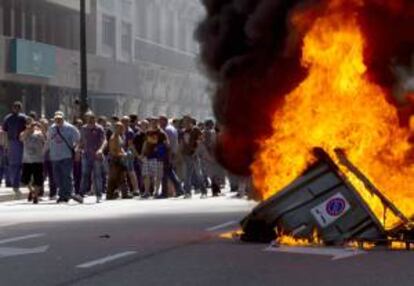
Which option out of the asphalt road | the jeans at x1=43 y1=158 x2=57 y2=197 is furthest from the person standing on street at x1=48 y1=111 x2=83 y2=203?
the asphalt road

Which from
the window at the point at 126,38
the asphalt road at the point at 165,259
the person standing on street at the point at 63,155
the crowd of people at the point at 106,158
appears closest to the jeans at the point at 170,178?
the crowd of people at the point at 106,158

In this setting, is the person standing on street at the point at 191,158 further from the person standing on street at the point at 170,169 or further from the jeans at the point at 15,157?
the jeans at the point at 15,157

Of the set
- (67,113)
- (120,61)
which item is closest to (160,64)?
(120,61)

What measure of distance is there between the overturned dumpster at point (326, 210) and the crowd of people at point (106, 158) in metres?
9.54

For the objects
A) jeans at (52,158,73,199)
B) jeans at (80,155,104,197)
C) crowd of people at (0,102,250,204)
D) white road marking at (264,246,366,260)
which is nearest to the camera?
white road marking at (264,246,366,260)

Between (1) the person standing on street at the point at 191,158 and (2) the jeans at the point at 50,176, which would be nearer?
(2) the jeans at the point at 50,176

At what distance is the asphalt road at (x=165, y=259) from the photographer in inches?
337

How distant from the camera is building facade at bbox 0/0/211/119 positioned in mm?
38688

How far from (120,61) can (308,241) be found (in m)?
40.0

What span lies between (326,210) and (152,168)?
11344 mm

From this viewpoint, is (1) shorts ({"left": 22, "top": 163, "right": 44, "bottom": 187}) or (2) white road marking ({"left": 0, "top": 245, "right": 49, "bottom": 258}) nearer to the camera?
(2) white road marking ({"left": 0, "top": 245, "right": 49, "bottom": 258})

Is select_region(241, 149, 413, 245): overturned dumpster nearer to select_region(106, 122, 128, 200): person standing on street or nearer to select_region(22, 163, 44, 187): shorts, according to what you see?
select_region(22, 163, 44, 187): shorts

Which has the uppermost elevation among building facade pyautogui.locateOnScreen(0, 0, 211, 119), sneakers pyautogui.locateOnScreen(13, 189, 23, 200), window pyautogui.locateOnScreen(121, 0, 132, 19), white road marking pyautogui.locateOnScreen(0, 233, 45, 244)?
window pyautogui.locateOnScreen(121, 0, 132, 19)

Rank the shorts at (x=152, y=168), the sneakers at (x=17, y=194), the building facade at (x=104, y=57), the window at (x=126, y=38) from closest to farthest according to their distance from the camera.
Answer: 1. the sneakers at (x=17, y=194)
2. the shorts at (x=152, y=168)
3. the building facade at (x=104, y=57)
4. the window at (x=126, y=38)
